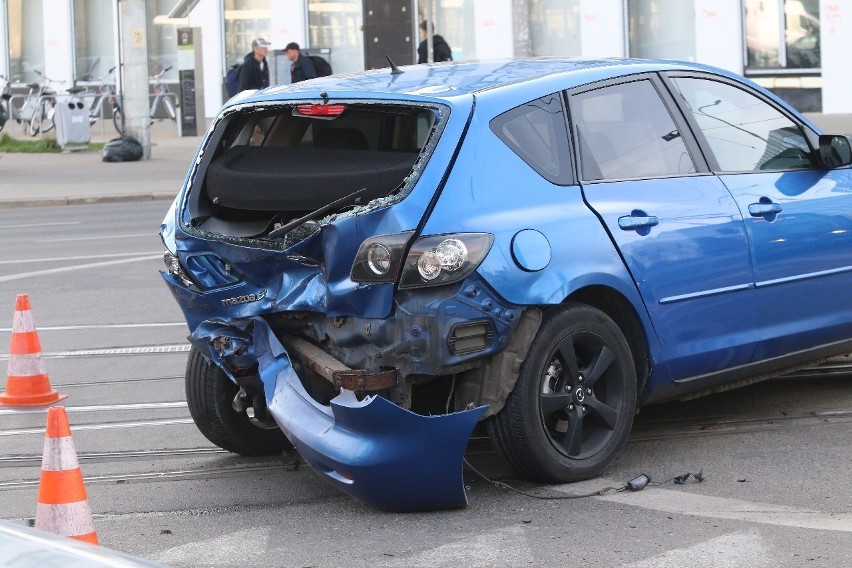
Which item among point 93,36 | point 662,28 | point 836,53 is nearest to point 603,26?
point 662,28

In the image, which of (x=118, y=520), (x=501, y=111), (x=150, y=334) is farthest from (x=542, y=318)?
(x=150, y=334)

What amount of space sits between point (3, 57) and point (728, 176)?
3778cm

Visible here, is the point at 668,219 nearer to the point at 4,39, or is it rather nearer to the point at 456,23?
the point at 456,23

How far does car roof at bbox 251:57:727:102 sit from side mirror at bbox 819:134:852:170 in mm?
557

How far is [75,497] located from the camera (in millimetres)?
4715

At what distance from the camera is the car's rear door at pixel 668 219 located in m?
5.70

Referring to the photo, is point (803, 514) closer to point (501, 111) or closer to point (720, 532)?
point (720, 532)

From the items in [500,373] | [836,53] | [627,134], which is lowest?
[500,373]

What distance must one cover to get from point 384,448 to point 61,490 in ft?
3.55

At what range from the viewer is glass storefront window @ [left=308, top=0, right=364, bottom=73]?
3438cm

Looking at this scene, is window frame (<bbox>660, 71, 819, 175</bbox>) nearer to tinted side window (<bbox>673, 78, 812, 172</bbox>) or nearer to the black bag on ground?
tinted side window (<bbox>673, 78, 812, 172</bbox>)

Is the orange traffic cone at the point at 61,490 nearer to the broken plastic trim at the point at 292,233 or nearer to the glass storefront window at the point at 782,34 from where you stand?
the broken plastic trim at the point at 292,233

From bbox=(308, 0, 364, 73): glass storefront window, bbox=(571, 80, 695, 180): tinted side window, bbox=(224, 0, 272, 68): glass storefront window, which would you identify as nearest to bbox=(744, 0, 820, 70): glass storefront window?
bbox=(308, 0, 364, 73): glass storefront window

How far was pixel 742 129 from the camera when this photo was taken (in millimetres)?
6395
